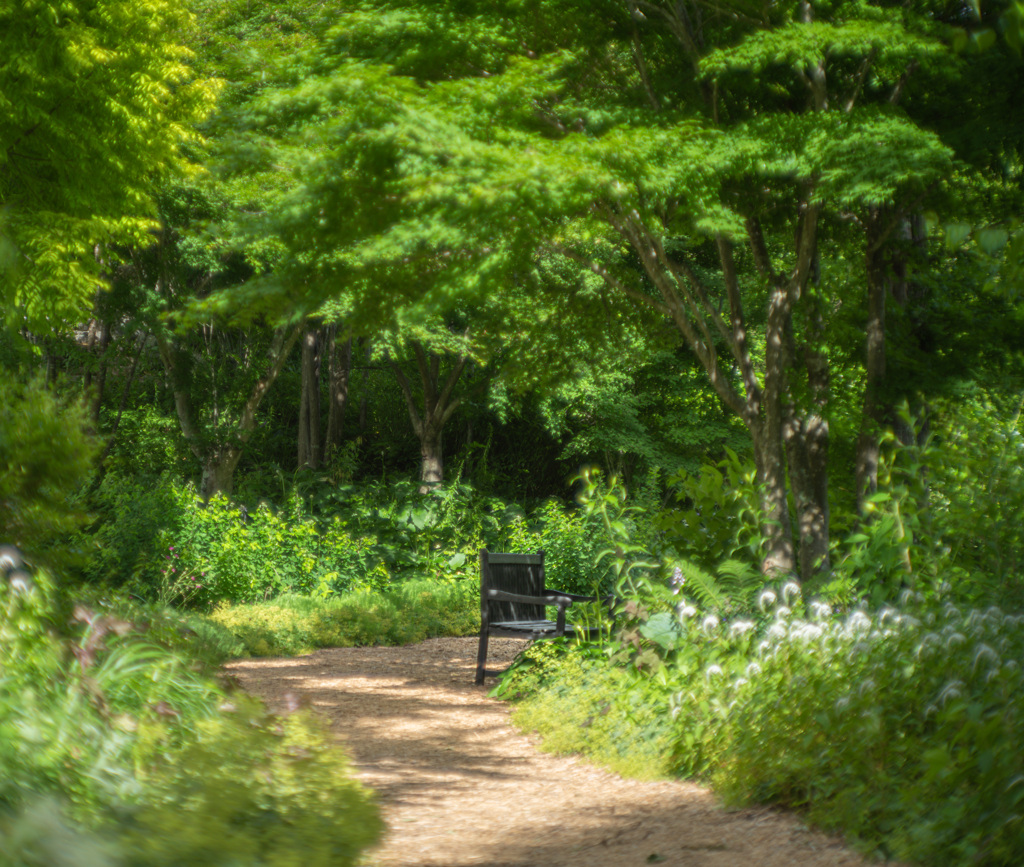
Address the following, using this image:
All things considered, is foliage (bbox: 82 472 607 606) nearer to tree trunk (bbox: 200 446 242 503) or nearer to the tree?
tree trunk (bbox: 200 446 242 503)

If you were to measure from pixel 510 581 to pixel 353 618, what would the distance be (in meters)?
3.33

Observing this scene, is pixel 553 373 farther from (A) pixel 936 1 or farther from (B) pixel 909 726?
(B) pixel 909 726

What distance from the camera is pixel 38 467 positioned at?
5.04 m

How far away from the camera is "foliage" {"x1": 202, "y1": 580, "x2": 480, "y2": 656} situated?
1008 centimetres

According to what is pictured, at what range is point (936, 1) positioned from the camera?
723 centimetres

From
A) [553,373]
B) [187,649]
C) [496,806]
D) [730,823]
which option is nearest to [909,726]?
[730,823]

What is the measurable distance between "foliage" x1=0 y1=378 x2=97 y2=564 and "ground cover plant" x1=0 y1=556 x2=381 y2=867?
0.86m

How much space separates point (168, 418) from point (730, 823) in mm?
19275

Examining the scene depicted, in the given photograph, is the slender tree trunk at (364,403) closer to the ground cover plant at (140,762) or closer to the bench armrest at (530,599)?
the bench armrest at (530,599)

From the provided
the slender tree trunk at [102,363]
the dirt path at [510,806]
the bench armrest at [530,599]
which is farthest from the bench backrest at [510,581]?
the slender tree trunk at [102,363]

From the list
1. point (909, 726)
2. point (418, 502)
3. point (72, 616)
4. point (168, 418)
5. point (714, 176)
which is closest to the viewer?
point (909, 726)

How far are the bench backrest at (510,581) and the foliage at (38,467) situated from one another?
3893mm

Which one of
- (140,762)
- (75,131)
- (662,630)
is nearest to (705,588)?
(662,630)

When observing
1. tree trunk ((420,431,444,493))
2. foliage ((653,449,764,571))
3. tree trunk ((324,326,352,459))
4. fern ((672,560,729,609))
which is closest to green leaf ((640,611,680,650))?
fern ((672,560,729,609))
